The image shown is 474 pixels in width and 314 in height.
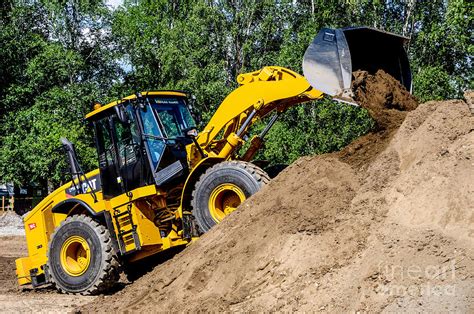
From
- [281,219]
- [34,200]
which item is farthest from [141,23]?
[281,219]

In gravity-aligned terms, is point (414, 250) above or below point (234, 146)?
below

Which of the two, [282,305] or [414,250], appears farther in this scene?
[282,305]

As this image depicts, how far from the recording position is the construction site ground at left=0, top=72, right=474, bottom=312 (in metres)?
5.68

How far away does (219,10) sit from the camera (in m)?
30.8

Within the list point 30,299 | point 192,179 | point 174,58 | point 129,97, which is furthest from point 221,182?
point 174,58

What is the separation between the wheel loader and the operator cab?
0.6 inches

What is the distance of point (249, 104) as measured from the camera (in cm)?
1004

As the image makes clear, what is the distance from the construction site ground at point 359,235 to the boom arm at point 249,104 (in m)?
1.47

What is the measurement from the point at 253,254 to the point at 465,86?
19563 mm

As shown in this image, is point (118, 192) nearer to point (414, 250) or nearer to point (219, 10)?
point (414, 250)

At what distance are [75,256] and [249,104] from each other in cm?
392

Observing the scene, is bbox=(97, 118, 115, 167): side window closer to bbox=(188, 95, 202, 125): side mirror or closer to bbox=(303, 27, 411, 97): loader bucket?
bbox=(188, 95, 202, 125): side mirror

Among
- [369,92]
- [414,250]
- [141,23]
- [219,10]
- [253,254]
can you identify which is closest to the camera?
[414,250]

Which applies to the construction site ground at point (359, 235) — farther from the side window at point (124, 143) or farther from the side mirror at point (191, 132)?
the side window at point (124, 143)
